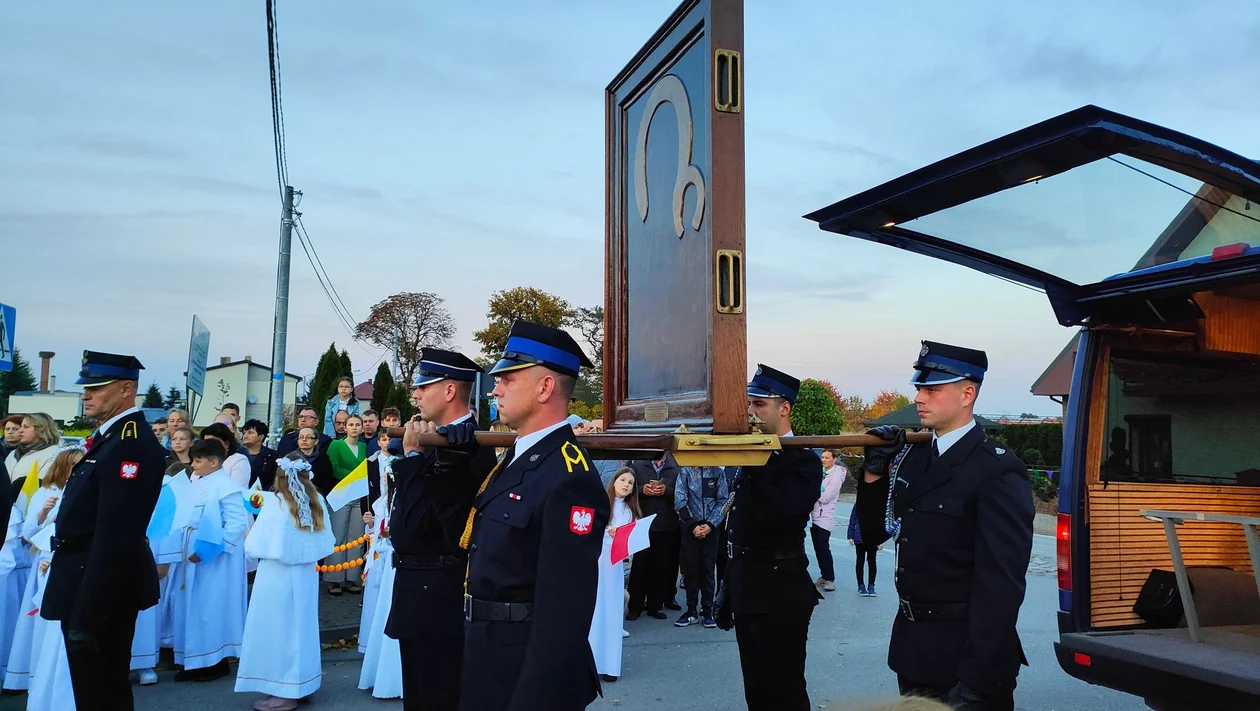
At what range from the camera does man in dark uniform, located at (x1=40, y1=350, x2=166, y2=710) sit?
13.3 ft

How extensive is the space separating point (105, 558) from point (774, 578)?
3.11 m

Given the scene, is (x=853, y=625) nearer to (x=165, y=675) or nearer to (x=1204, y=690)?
(x=1204, y=690)

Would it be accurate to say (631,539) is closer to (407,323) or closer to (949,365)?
(949,365)

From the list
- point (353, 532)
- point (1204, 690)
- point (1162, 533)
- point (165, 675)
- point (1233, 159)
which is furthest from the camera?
point (353, 532)

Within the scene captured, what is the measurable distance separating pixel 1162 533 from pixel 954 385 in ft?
8.75

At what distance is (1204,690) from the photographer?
4.03m

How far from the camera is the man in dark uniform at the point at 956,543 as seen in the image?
10.2ft

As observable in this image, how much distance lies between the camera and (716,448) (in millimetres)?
2379

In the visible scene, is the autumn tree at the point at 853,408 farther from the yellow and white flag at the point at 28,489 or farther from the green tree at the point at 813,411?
the yellow and white flag at the point at 28,489

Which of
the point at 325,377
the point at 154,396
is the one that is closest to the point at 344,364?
the point at 325,377

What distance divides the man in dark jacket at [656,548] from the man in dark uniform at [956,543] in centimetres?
604

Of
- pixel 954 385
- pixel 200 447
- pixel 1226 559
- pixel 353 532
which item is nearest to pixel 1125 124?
pixel 954 385

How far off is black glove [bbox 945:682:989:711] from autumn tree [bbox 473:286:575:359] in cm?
3527

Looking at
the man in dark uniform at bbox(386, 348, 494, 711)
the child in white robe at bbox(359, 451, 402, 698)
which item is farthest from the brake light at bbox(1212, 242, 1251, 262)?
the child in white robe at bbox(359, 451, 402, 698)
